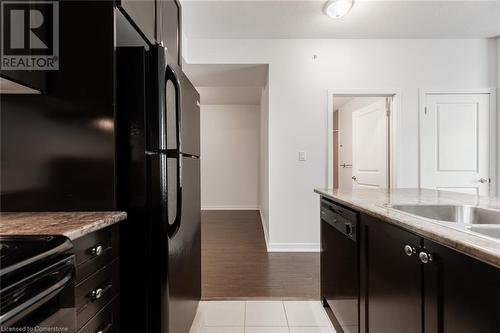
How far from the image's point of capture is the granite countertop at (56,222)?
0.82 m

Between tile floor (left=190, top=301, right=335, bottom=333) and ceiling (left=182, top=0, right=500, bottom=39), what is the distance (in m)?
2.75

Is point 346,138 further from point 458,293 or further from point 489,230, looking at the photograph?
point 458,293

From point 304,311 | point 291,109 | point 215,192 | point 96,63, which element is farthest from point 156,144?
point 215,192

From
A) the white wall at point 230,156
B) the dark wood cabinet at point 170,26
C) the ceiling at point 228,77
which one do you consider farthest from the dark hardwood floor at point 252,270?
the ceiling at point 228,77

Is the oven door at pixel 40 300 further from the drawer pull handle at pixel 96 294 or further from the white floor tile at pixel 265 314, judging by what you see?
the white floor tile at pixel 265 314

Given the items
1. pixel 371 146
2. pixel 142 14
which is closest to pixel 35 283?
pixel 142 14

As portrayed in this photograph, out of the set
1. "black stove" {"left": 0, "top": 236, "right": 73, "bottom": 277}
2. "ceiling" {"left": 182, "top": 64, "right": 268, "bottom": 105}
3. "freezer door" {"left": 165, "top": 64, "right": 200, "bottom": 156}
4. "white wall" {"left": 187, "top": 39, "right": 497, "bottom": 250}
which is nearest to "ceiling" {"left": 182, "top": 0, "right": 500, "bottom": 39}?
"white wall" {"left": 187, "top": 39, "right": 497, "bottom": 250}

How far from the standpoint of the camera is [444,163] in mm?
3420

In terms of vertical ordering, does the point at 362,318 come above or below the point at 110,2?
below

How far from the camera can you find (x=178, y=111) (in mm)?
1354

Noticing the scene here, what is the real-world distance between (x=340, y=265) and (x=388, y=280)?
0.57 metres

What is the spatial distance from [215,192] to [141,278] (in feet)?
17.5

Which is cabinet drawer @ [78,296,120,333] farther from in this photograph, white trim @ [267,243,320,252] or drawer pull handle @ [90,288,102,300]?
white trim @ [267,243,320,252]

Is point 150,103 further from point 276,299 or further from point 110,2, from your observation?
point 276,299
